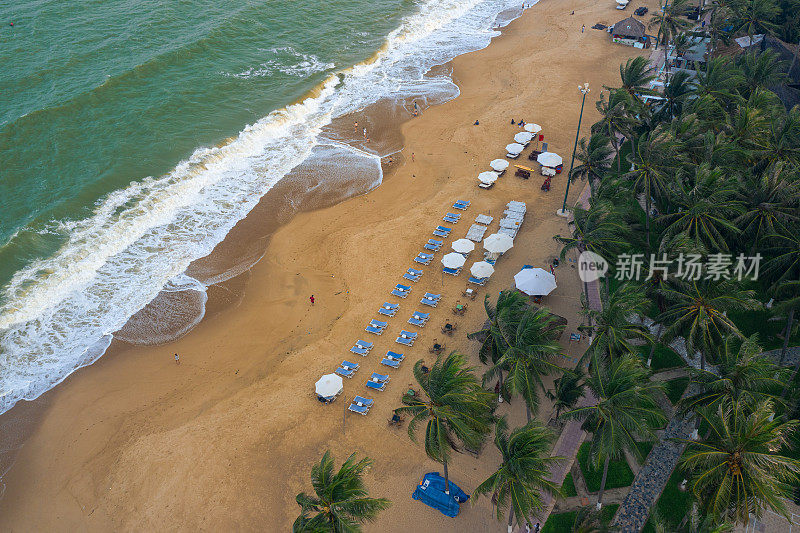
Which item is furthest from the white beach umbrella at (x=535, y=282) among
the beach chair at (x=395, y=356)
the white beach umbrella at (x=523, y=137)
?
the white beach umbrella at (x=523, y=137)

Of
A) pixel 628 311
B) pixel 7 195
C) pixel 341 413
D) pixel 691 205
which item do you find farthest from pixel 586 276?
pixel 7 195

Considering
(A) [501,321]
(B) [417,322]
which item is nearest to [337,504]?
(A) [501,321]

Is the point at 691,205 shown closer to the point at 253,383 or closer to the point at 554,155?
the point at 554,155

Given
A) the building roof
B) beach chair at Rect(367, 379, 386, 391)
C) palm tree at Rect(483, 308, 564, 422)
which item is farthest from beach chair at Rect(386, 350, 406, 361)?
the building roof

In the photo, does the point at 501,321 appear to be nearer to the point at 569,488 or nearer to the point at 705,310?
the point at 569,488

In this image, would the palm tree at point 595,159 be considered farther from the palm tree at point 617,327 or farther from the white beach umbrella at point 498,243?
the palm tree at point 617,327
